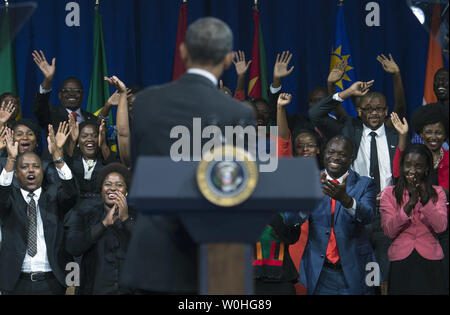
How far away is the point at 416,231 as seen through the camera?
4.58 metres

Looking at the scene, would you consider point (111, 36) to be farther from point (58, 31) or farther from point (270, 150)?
point (270, 150)

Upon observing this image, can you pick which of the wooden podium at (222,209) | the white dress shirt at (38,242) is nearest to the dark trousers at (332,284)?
the white dress shirt at (38,242)

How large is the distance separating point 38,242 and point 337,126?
234cm

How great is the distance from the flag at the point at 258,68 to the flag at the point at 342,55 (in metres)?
0.64

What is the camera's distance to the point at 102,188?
4898 millimetres

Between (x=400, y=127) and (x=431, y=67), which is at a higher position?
(x=431, y=67)

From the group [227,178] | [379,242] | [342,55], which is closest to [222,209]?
[227,178]

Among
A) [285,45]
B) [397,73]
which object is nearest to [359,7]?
[285,45]

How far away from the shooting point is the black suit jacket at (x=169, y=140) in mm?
2369

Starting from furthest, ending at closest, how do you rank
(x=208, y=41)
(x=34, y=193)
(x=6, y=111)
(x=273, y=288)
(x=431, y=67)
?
(x=431, y=67), (x=6, y=111), (x=34, y=193), (x=273, y=288), (x=208, y=41)

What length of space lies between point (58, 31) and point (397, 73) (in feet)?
10.8

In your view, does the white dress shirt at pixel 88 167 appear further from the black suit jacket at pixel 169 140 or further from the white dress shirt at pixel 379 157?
the black suit jacket at pixel 169 140

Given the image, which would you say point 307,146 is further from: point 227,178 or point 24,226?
point 227,178

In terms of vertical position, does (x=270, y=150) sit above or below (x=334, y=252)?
below
